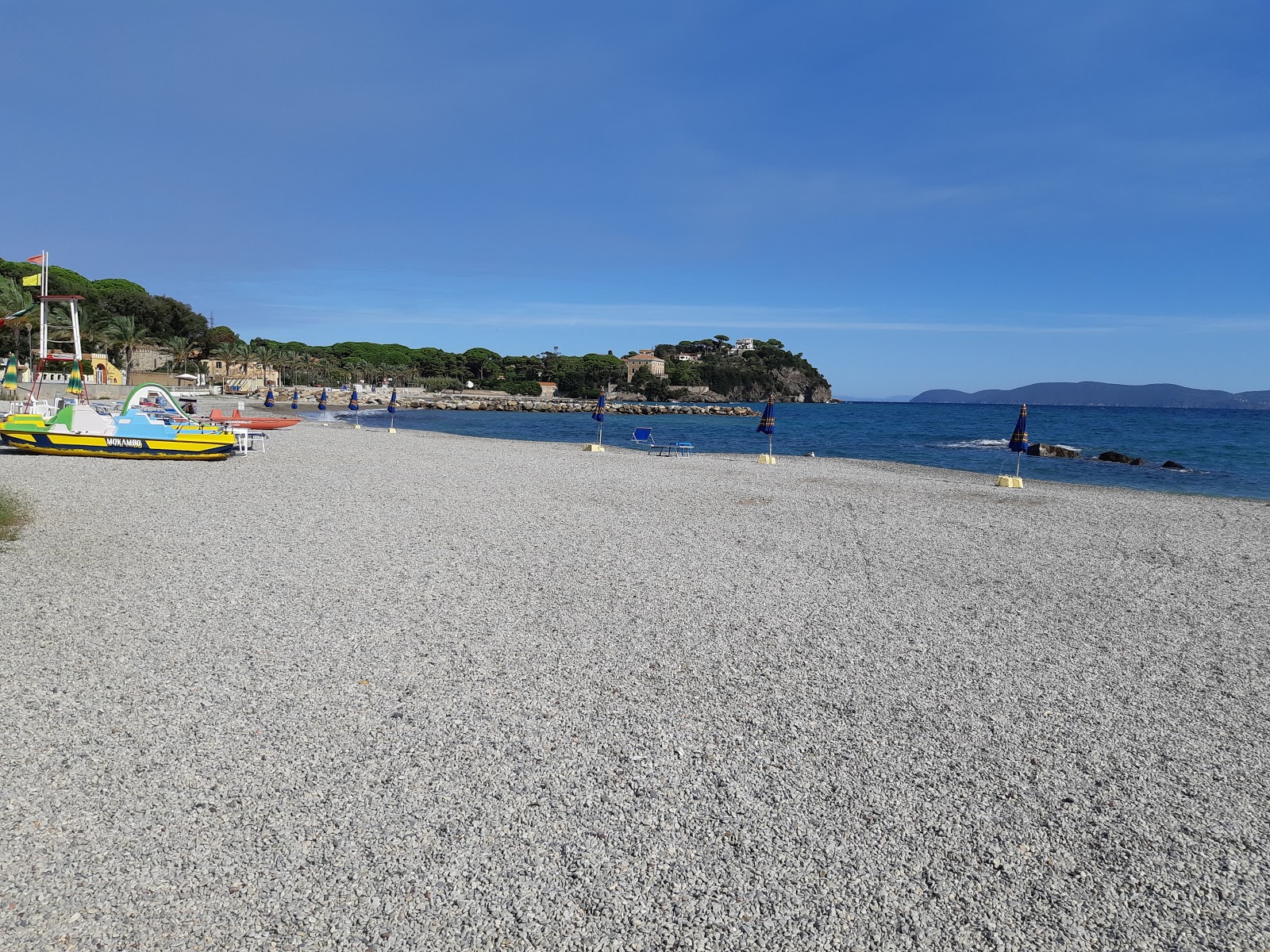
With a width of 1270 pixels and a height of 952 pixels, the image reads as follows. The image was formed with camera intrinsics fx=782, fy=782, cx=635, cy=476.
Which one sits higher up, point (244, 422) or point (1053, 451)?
point (1053, 451)

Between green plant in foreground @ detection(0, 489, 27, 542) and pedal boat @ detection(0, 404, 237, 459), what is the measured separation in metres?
5.05

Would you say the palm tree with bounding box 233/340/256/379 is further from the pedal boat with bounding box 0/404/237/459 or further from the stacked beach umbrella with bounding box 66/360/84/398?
the pedal boat with bounding box 0/404/237/459

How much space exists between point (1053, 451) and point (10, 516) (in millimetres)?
31099

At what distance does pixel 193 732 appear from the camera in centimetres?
357

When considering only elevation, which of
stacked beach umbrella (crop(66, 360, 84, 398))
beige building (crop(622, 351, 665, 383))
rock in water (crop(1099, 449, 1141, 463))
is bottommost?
rock in water (crop(1099, 449, 1141, 463))

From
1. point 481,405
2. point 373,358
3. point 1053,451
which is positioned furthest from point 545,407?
point 1053,451

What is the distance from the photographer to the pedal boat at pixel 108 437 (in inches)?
543

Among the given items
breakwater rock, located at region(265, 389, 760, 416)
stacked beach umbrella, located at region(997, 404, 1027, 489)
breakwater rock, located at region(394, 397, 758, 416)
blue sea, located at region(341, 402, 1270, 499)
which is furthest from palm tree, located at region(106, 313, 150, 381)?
stacked beach umbrella, located at region(997, 404, 1027, 489)

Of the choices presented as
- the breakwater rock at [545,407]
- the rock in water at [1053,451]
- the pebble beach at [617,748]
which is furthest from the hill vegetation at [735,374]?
the pebble beach at [617,748]

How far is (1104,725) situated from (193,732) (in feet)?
14.7

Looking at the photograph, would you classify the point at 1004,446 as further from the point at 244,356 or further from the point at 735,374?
the point at 735,374

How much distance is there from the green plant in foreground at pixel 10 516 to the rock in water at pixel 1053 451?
96.7 ft

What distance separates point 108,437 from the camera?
13.9 m

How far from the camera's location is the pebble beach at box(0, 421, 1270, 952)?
8.29ft
